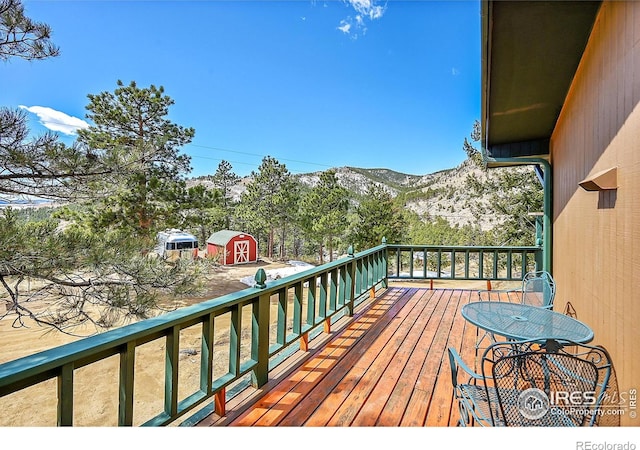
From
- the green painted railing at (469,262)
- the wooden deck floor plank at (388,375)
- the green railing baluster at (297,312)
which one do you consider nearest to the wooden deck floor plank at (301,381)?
the green railing baluster at (297,312)

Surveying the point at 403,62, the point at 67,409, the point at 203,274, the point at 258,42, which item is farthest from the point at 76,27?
the point at 403,62

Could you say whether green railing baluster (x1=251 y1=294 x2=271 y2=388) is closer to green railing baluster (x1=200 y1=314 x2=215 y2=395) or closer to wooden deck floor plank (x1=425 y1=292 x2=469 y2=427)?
green railing baluster (x1=200 y1=314 x2=215 y2=395)

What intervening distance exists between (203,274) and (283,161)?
57.0 feet

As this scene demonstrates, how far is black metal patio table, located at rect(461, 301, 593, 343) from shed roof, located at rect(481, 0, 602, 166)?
6.21 ft

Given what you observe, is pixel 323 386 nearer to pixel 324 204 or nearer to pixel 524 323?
pixel 524 323

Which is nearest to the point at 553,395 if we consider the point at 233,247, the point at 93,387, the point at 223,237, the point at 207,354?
the point at 207,354

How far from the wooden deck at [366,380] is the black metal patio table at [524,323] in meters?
0.55

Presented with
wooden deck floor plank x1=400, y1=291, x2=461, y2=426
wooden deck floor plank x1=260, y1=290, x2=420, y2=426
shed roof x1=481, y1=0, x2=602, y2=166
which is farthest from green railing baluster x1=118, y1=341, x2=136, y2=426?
shed roof x1=481, y1=0, x2=602, y2=166

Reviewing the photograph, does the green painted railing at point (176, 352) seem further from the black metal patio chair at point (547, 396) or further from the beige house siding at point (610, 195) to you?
the beige house siding at point (610, 195)

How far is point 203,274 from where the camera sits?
22.2 feet

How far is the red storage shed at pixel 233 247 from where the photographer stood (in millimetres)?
20875

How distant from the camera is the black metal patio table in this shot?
6.27 ft

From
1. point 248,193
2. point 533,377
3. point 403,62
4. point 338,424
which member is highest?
point 403,62

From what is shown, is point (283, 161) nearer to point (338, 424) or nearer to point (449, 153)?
point (449, 153)
